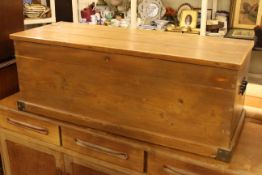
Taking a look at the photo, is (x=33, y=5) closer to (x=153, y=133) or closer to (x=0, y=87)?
(x=0, y=87)

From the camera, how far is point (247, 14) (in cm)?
241

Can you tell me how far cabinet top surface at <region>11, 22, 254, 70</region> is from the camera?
0.94 m

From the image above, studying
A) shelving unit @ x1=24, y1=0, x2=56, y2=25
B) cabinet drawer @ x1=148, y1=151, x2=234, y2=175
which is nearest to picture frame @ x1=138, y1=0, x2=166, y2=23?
shelving unit @ x1=24, y1=0, x2=56, y2=25

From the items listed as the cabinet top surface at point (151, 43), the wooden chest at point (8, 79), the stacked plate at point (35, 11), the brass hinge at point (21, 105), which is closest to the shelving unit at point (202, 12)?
the stacked plate at point (35, 11)

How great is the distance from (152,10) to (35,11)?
2.91 feet

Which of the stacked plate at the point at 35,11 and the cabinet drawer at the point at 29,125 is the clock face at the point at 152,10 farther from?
the cabinet drawer at the point at 29,125

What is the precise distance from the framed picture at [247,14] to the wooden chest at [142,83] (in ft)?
4.57

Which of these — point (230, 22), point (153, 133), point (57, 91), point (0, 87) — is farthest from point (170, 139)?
point (230, 22)

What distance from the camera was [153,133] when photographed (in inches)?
42.4

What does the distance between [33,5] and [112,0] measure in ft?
2.01

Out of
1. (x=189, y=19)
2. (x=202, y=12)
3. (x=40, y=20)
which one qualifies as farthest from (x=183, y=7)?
(x=40, y=20)

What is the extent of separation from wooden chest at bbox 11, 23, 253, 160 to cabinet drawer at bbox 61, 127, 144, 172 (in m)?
0.03

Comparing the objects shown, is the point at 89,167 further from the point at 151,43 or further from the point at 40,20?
the point at 40,20

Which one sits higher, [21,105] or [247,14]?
[247,14]
